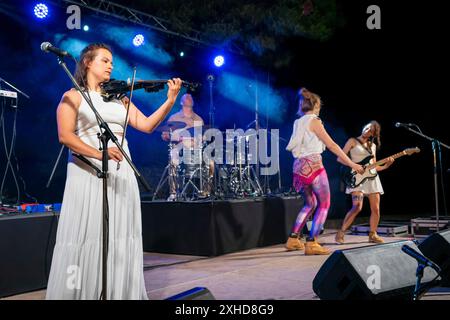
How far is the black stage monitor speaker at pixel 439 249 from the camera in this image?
3408mm

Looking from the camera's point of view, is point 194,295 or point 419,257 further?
Answer: point 419,257

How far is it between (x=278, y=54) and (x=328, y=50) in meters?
1.48

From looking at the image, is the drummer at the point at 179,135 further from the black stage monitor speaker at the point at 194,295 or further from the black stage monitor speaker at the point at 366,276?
the black stage monitor speaker at the point at 194,295

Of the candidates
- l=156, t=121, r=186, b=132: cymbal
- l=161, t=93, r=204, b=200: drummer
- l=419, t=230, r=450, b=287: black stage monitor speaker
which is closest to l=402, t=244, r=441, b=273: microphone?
l=419, t=230, r=450, b=287: black stage monitor speaker

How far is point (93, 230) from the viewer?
2711 millimetres

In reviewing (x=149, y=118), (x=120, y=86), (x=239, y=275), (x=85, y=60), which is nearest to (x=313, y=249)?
(x=239, y=275)

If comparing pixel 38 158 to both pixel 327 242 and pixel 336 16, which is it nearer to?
pixel 327 242

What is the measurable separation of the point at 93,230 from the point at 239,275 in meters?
2.35

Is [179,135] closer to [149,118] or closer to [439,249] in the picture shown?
[149,118]

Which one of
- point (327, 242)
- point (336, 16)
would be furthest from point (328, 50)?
point (327, 242)

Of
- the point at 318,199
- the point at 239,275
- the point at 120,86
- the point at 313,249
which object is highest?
the point at 120,86

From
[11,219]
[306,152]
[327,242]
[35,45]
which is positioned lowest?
[327,242]

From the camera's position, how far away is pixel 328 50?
11.6 m

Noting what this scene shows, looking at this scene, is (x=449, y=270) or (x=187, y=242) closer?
(x=449, y=270)
